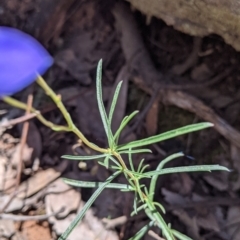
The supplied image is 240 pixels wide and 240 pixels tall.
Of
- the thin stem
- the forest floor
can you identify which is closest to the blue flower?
Answer: the thin stem

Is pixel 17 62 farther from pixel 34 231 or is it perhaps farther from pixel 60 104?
pixel 34 231

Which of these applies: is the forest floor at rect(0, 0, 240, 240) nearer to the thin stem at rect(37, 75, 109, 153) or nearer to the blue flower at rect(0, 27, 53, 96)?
the thin stem at rect(37, 75, 109, 153)

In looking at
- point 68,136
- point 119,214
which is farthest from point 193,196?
point 68,136

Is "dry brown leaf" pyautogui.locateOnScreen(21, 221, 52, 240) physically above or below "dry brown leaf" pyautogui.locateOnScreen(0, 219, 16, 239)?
below

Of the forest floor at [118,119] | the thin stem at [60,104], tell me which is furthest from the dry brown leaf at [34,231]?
the thin stem at [60,104]

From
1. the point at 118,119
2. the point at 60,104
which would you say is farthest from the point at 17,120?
the point at 60,104

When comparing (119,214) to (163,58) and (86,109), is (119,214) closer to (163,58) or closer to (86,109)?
(86,109)

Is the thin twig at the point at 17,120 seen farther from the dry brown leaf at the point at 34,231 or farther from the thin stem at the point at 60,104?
the thin stem at the point at 60,104
